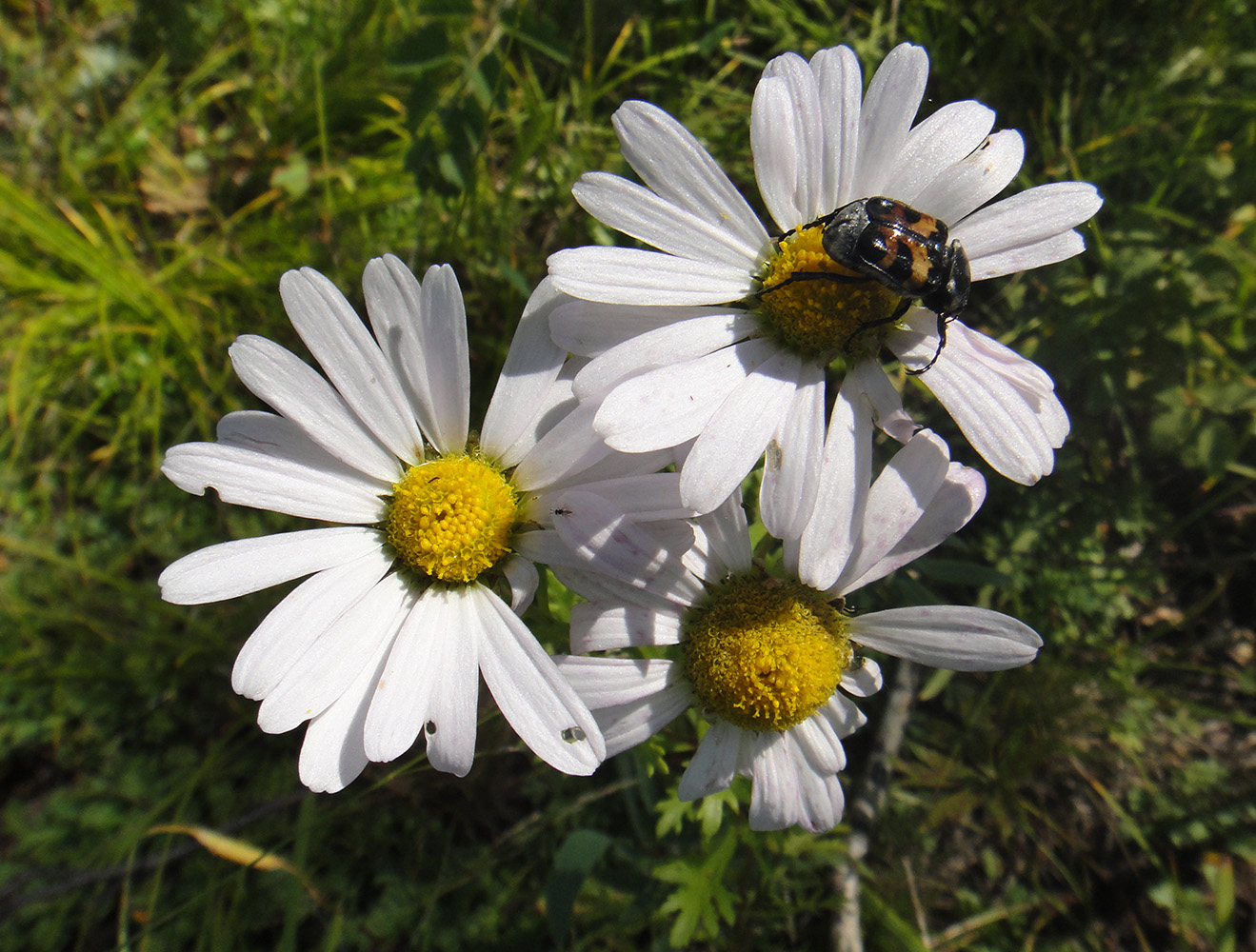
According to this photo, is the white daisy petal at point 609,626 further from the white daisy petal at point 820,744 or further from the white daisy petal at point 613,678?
the white daisy petal at point 820,744

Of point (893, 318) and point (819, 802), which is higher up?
point (893, 318)

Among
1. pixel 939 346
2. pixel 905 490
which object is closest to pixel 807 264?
pixel 939 346

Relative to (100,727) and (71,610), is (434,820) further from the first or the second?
(71,610)

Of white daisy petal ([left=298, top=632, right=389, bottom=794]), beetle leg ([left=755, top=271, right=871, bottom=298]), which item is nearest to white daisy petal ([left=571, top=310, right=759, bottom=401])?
beetle leg ([left=755, top=271, right=871, bottom=298])

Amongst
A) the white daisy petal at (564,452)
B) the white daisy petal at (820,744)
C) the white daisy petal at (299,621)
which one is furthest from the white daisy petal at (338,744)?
the white daisy petal at (820,744)

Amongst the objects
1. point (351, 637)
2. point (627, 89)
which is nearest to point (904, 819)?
point (351, 637)

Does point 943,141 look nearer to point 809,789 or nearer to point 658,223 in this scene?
point 658,223

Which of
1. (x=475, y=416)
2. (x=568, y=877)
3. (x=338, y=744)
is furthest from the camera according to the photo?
(x=475, y=416)
